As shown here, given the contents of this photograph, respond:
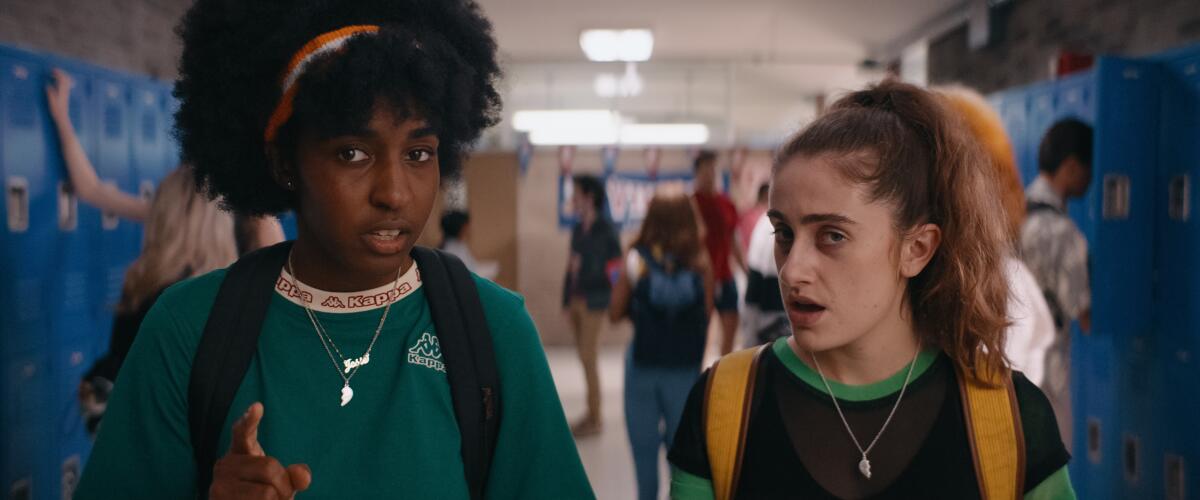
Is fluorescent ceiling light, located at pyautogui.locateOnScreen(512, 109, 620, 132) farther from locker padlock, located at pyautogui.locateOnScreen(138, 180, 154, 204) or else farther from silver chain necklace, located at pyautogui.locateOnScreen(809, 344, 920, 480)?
silver chain necklace, located at pyautogui.locateOnScreen(809, 344, 920, 480)

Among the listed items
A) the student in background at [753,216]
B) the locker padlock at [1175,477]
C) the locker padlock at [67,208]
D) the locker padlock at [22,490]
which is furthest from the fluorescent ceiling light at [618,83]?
the locker padlock at [22,490]

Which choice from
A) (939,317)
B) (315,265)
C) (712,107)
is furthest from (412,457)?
(712,107)

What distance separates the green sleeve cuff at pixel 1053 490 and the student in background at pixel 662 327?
2386mm

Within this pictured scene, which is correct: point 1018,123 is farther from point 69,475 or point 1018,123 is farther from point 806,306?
point 69,475

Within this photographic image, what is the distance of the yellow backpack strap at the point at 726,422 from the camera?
4.08 ft

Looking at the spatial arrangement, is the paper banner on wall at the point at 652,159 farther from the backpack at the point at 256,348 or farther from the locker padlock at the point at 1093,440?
the backpack at the point at 256,348

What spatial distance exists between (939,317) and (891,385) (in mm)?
128

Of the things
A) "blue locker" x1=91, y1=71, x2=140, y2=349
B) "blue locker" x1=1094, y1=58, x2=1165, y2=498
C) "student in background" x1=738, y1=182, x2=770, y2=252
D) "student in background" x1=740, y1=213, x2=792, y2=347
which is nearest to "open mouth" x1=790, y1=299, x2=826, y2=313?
"student in background" x1=740, y1=213, x2=792, y2=347

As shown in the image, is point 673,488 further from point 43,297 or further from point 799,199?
point 43,297

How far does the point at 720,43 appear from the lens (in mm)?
9703

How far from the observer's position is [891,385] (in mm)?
1259

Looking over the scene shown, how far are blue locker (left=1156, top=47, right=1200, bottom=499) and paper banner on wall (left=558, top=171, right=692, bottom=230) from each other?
5942 mm

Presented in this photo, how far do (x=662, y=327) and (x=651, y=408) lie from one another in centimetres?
34

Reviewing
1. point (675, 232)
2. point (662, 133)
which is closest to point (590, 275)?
point (675, 232)
